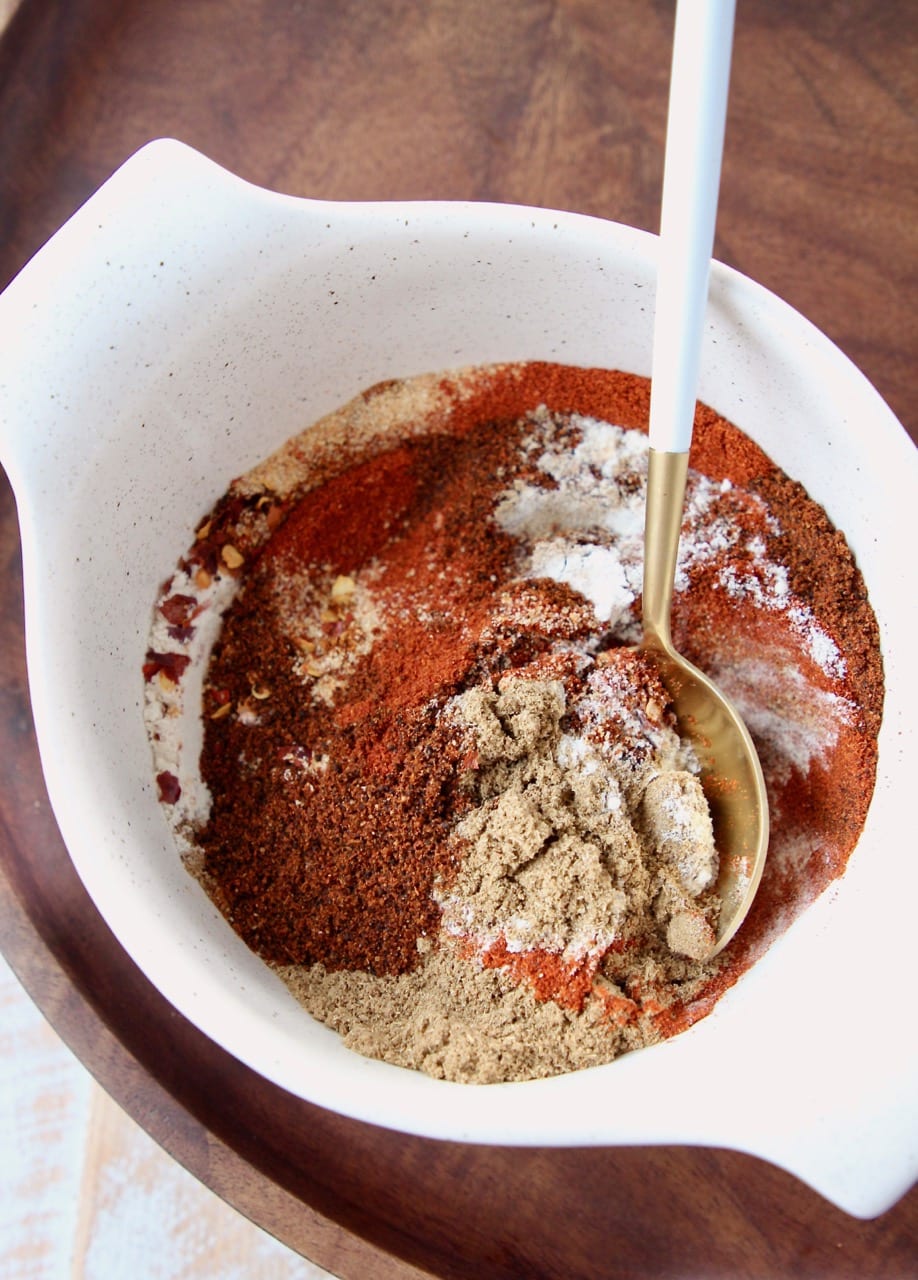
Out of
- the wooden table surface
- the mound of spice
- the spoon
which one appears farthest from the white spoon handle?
the wooden table surface

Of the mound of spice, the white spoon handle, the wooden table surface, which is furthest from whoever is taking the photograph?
the wooden table surface

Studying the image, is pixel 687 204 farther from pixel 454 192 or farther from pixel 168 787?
pixel 168 787

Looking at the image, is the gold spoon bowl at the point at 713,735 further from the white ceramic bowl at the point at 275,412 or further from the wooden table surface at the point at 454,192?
the wooden table surface at the point at 454,192

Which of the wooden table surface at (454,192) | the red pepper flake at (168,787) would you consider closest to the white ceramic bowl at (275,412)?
the red pepper flake at (168,787)

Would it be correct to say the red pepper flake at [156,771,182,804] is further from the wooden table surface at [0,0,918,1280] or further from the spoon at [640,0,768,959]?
the spoon at [640,0,768,959]

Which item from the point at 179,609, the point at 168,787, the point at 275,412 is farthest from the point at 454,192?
the point at 168,787

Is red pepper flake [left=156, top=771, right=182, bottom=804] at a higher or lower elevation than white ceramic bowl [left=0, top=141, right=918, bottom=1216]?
lower
